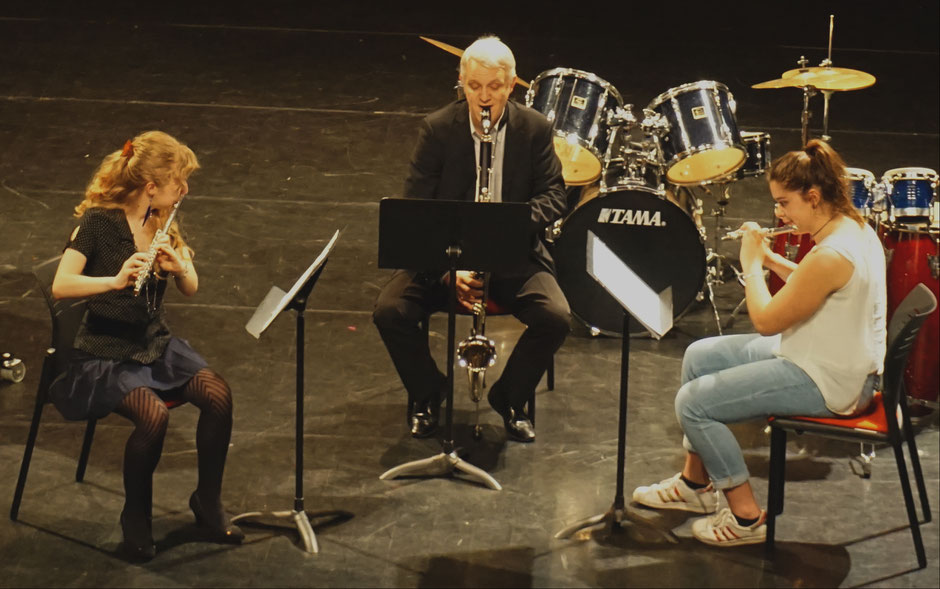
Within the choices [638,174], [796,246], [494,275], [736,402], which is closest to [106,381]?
[494,275]

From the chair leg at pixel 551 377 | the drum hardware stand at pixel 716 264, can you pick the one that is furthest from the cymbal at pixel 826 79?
the chair leg at pixel 551 377

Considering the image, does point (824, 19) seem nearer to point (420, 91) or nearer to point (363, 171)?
point (420, 91)

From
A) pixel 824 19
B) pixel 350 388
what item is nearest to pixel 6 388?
pixel 350 388

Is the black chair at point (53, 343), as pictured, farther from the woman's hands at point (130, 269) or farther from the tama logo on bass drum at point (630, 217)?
the tama logo on bass drum at point (630, 217)

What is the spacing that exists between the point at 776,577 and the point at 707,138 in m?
2.28

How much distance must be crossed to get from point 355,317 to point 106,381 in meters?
1.89

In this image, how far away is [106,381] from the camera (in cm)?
422

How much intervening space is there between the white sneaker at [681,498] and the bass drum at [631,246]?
135 cm

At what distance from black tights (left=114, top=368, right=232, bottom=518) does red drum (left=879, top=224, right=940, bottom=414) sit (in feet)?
8.58

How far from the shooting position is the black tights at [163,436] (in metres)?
4.15

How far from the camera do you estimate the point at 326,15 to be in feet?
32.0

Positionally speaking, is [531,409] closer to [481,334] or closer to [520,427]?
[520,427]

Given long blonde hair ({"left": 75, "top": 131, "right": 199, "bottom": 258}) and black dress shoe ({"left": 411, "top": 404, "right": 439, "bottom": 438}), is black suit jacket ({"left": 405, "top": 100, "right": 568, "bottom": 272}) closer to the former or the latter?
black dress shoe ({"left": 411, "top": 404, "right": 439, "bottom": 438})

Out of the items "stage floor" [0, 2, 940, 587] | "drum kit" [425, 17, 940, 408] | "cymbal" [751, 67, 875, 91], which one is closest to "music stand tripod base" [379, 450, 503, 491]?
"stage floor" [0, 2, 940, 587]
